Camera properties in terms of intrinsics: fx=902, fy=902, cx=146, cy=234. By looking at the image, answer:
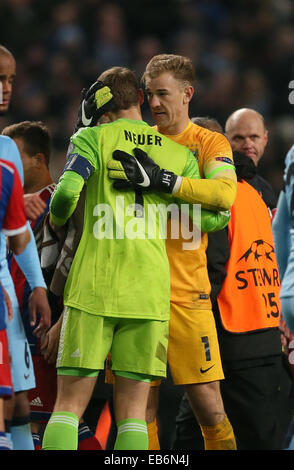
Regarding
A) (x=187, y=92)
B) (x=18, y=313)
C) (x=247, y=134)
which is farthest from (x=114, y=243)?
(x=247, y=134)

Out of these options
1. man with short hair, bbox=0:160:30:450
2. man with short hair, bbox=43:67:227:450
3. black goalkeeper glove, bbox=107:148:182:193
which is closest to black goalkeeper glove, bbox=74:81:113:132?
man with short hair, bbox=43:67:227:450

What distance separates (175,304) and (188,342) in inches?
7.0

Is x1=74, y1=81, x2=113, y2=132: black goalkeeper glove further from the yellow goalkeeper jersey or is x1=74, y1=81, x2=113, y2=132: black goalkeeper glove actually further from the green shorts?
Result: the green shorts

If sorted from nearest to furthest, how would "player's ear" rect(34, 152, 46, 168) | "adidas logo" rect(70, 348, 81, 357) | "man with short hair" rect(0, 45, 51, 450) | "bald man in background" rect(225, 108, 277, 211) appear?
1. "man with short hair" rect(0, 45, 51, 450)
2. "adidas logo" rect(70, 348, 81, 357)
3. "player's ear" rect(34, 152, 46, 168)
4. "bald man in background" rect(225, 108, 277, 211)

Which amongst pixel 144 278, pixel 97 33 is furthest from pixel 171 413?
pixel 97 33

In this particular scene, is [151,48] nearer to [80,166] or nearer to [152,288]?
[80,166]

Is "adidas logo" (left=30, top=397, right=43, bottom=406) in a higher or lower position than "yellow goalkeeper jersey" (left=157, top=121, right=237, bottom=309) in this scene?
lower

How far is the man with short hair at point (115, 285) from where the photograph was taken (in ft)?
11.6

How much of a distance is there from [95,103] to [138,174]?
1.41 ft

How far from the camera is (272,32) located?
32.1 ft

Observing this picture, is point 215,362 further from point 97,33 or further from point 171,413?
point 97,33

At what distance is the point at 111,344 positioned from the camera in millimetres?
3637

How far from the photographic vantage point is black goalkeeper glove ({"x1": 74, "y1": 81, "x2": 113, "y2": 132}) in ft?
12.5

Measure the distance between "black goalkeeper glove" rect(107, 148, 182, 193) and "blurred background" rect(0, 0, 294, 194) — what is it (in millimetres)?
5020
